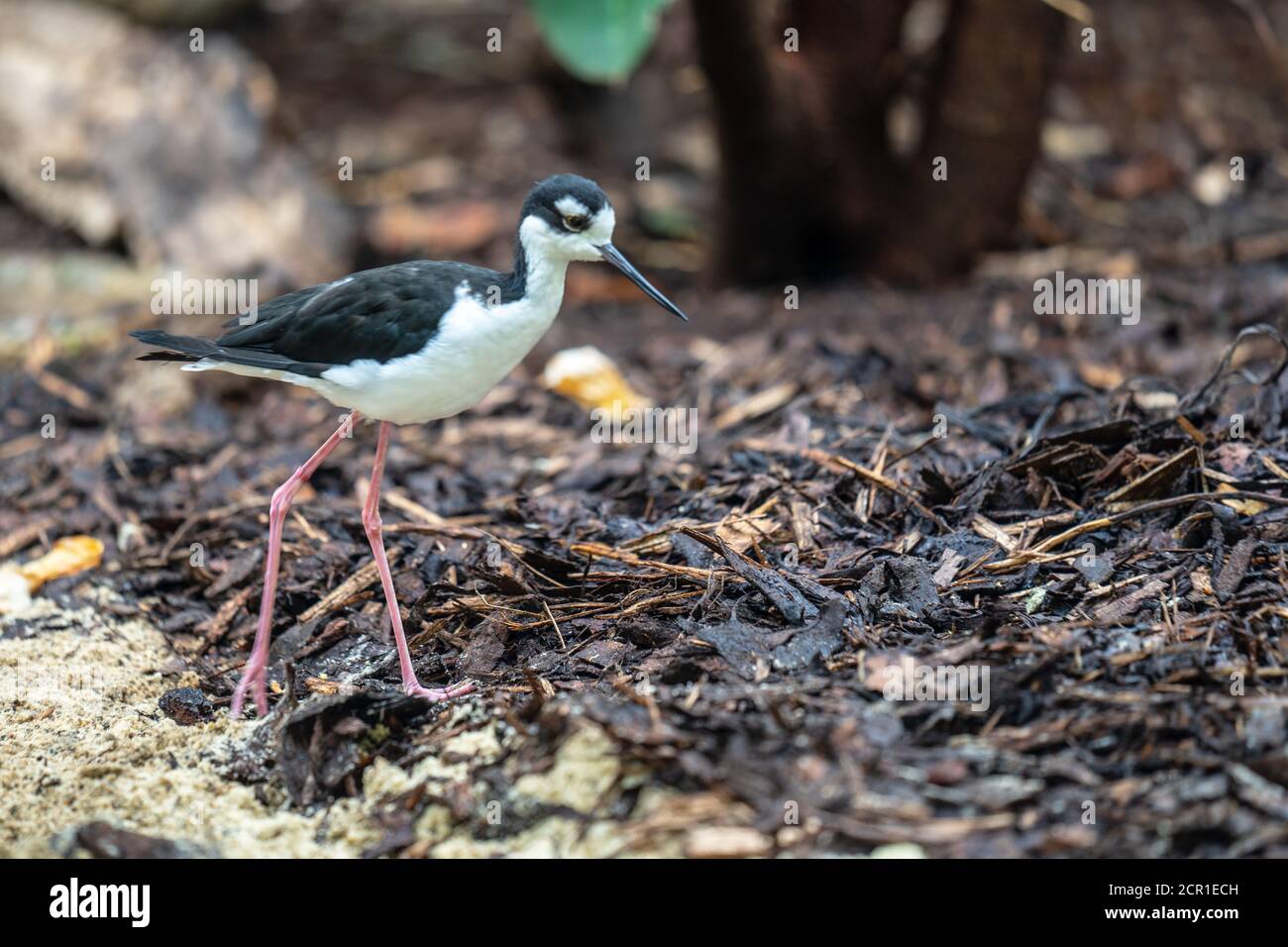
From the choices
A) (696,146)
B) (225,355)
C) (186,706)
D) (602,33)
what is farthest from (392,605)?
(696,146)

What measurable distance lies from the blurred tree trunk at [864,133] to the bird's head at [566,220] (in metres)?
2.99

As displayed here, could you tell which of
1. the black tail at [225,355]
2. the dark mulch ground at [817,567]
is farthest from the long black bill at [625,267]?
the black tail at [225,355]

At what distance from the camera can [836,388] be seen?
5223 mm

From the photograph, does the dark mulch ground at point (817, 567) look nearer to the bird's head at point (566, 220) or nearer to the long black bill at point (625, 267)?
the long black bill at point (625, 267)

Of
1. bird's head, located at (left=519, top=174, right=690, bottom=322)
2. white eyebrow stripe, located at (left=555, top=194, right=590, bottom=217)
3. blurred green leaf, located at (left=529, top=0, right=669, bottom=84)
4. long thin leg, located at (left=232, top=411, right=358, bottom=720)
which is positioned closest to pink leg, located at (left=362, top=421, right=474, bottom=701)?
long thin leg, located at (left=232, top=411, right=358, bottom=720)

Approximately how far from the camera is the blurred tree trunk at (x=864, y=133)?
632 cm

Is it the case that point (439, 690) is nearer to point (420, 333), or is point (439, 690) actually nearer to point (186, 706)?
point (186, 706)

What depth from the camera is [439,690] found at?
347 centimetres

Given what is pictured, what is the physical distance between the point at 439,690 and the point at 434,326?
0.97 meters

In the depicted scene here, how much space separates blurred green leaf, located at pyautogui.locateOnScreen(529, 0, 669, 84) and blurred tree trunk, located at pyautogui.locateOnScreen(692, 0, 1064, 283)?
37cm
